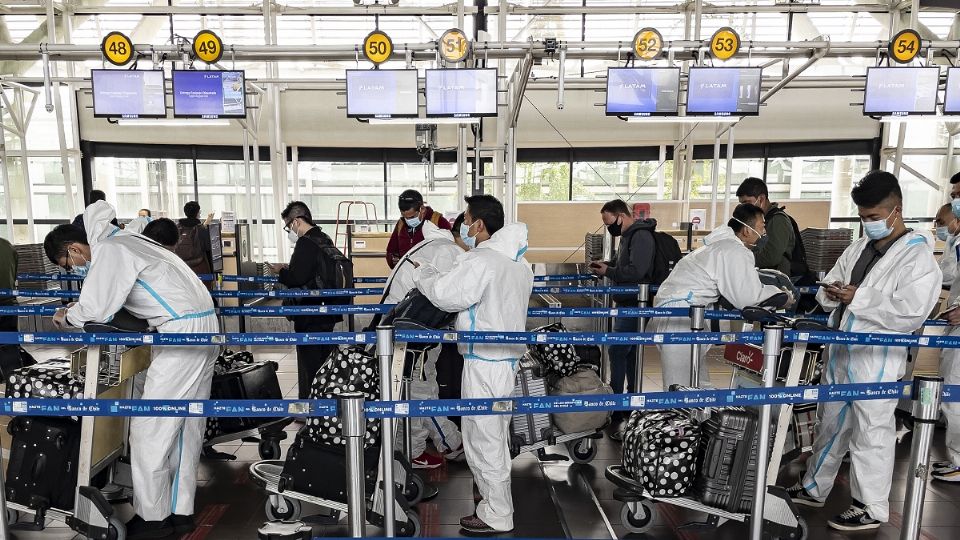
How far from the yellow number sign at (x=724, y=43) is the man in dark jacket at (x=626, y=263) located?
3.71 meters

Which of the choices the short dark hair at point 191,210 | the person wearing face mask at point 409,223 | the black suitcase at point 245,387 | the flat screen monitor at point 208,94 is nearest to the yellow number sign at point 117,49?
the flat screen monitor at point 208,94

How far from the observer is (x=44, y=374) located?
3.61m

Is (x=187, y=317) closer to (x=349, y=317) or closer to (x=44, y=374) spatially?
(x=44, y=374)

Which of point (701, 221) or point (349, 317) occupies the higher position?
point (701, 221)

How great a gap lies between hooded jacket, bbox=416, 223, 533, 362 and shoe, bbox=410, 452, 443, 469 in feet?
4.72

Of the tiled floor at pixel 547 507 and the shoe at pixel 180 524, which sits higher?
the shoe at pixel 180 524

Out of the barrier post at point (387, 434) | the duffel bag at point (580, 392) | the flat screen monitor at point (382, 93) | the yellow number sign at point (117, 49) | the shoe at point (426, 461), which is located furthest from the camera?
the flat screen monitor at point (382, 93)

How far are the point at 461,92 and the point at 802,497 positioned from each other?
19.1 feet

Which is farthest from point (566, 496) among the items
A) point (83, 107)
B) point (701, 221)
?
point (83, 107)

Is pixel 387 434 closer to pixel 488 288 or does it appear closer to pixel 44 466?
pixel 488 288

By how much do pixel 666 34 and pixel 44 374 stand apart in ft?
42.2

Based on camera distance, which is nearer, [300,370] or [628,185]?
[300,370]

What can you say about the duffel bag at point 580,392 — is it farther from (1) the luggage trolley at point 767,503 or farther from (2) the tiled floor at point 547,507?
(1) the luggage trolley at point 767,503

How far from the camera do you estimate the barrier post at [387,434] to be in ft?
8.85
